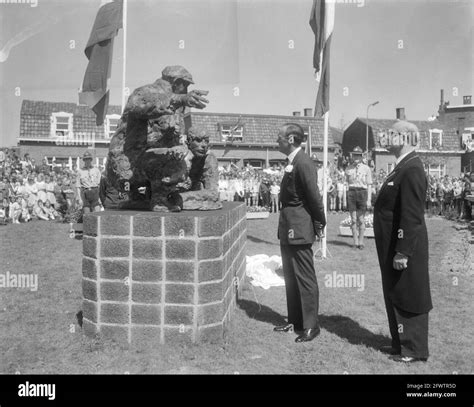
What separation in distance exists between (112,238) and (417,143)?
2.92 metres

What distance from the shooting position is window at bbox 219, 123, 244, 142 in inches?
1401

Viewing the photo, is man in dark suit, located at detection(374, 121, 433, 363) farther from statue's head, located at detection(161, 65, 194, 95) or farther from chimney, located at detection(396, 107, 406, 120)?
chimney, located at detection(396, 107, 406, 120)

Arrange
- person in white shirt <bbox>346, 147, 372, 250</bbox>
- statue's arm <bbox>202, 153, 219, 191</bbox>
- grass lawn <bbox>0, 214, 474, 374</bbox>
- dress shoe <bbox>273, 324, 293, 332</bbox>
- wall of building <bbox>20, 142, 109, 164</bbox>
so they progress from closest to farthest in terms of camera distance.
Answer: grass lawn <bbox>0, 214, 474, 374</bbox> < dress shoe <bbox>273, 324, 293, 332</bbox> < statue's arm <bbox>202, 153, 219, 191</bbox> < person in white shirt <bbox>346, 147, 372, 250</bbox> < wall of building <bbox>20, 142, 109, 164</bbox>

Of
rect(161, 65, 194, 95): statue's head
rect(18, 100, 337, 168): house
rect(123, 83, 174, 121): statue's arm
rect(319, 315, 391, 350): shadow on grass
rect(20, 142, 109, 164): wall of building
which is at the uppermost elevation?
rect(18, 100, 337, 168): house

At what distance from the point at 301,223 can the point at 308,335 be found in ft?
3.75

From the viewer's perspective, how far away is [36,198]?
660 inches

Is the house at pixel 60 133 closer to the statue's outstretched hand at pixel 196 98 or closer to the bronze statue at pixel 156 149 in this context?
the bronze statue at pixel 156 149

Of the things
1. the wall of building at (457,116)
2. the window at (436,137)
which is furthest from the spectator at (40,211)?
the wall of building at (457,116)

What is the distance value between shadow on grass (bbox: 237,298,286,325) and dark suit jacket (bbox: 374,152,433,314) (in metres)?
1.60

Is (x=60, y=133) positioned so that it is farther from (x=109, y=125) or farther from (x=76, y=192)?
(x=76, y=192)

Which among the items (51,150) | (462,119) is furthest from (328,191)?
(462,119)

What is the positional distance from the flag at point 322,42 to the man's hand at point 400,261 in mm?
5825

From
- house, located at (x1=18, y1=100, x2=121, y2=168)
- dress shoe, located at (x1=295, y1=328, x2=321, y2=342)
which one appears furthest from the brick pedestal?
house, located at (x1=18, y1=100, x2=121, y2=168)

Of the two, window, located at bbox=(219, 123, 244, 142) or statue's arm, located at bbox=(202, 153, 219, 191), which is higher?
window, located at bbox=(219, 123, 244, 142)
